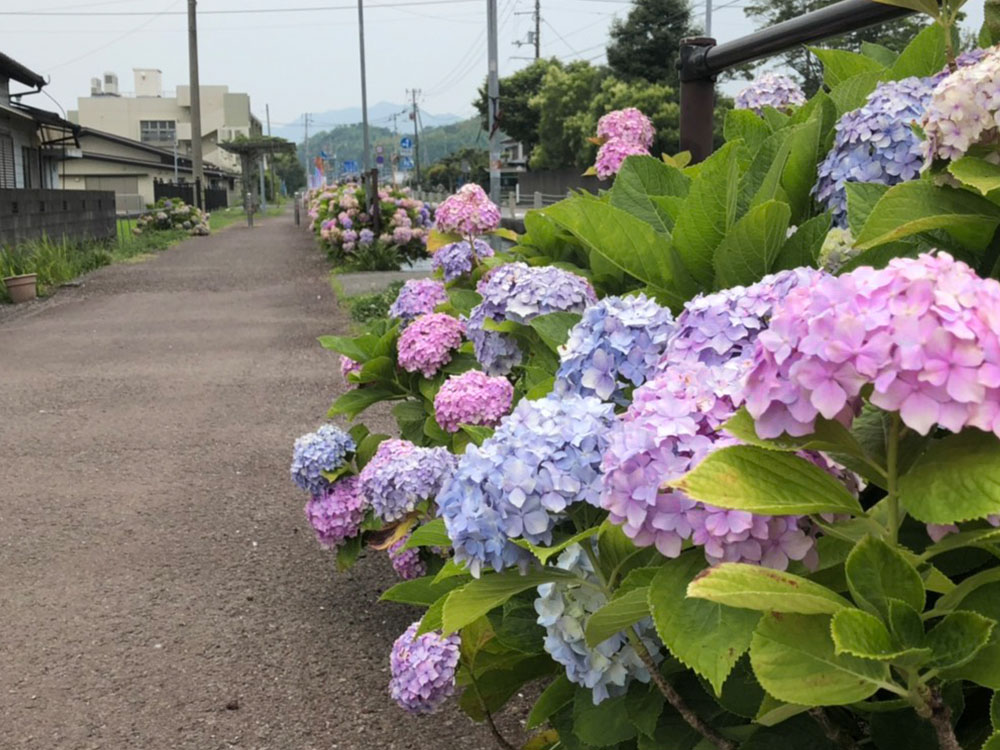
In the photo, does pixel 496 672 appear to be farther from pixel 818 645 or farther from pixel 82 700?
pixel 82 700

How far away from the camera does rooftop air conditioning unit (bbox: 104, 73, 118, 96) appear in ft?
295

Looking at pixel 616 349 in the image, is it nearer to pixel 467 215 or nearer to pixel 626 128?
pixel 626 128

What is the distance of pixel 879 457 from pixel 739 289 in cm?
39

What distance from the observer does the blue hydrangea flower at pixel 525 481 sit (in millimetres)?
1150

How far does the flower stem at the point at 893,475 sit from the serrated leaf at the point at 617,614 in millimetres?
258

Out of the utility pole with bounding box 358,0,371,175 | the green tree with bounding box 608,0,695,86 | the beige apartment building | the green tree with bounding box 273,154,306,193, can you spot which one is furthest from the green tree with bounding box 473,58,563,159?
the green tree with bounding box 273,154,306,193

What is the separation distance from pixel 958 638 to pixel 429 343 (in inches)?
99.6

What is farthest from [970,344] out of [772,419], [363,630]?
[363,630]

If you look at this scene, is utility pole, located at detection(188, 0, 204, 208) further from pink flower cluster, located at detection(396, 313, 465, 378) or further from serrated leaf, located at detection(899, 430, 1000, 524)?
serrated leaf, located at detection(899, 430, 1000, 524)

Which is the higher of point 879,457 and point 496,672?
point 879,457

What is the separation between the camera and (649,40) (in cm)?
5256

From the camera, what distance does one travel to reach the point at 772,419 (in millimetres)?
860

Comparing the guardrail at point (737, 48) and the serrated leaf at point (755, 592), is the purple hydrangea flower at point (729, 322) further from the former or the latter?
the guardrail at point (737, 48)

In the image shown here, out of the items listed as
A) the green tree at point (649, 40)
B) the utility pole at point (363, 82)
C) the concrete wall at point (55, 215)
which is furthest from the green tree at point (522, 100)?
the concrete wall at point (55, 215)
